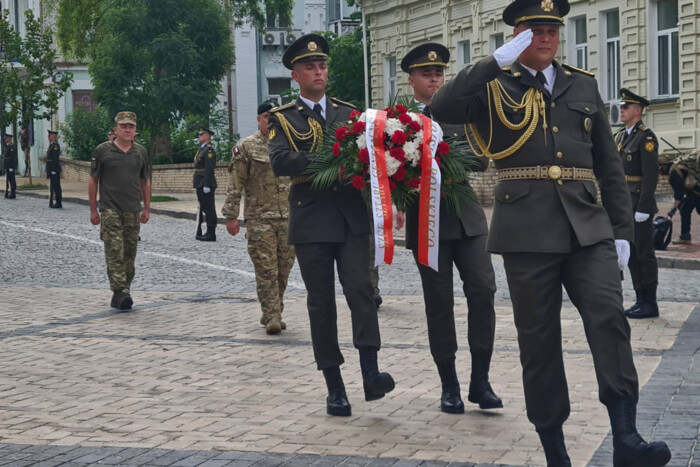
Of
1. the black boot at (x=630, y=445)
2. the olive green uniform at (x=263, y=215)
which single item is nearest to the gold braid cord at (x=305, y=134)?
the black boot at (x=630, y=445)

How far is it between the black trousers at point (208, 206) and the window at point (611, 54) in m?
11.5

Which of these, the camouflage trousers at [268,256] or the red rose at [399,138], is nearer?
the red rose at [399,138]

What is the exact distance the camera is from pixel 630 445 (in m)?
5.55

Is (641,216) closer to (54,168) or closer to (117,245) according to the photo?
(117,245)

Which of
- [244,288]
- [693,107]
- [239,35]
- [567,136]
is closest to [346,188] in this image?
[567,136]

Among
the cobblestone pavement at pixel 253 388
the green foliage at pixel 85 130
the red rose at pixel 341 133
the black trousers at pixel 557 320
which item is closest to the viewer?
the black trousers at pixel 557 320

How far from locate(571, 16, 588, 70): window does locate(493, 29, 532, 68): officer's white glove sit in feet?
85.3

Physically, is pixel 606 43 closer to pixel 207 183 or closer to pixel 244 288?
pixel 207 183

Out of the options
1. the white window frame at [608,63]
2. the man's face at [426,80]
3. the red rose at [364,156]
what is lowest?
the red rose at [364,156]

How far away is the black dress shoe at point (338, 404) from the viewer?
7.35 m

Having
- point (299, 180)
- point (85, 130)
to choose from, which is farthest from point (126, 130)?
point (85, 130)

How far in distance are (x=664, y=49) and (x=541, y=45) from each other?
77.5 ft

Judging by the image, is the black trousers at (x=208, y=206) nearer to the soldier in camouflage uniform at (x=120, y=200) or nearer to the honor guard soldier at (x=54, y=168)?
the soldier in camouflage uniform at (x=120, y=200)

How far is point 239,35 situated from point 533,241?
51.6 meters
